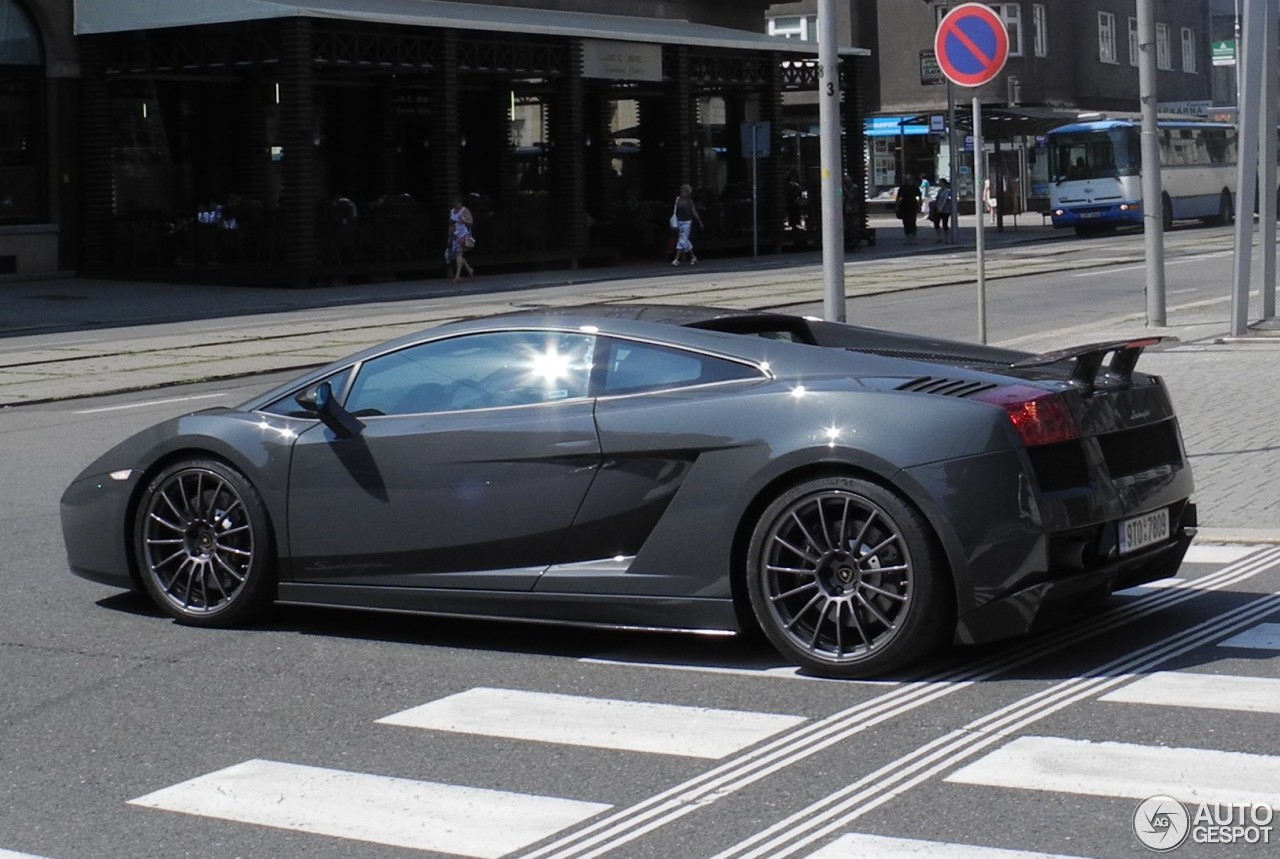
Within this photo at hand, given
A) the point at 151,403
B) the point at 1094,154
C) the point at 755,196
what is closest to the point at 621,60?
the point at 755,196

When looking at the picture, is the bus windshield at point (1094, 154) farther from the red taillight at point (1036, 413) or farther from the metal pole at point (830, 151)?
the red taillight at point (1036, 413)

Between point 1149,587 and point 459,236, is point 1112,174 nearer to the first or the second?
point 459,236

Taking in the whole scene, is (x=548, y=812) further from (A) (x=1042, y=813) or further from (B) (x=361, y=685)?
(B) (x=361, y=685)

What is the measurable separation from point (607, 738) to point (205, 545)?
246 cm

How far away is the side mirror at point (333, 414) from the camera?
733cm

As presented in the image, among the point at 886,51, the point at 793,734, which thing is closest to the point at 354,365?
the point at 793,734

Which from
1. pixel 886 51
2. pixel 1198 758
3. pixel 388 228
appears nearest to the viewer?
pixel 1198 758

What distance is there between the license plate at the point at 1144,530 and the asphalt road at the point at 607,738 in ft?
1.19

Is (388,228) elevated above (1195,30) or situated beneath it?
situated beneath

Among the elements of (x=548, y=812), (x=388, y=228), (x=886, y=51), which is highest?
(x=886, y=51)

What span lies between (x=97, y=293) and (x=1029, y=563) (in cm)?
3025

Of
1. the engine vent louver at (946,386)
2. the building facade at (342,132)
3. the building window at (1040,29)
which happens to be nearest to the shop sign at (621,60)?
the building facade at (342,132)

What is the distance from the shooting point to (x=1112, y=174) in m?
52.0

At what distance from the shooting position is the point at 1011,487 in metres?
6.20
